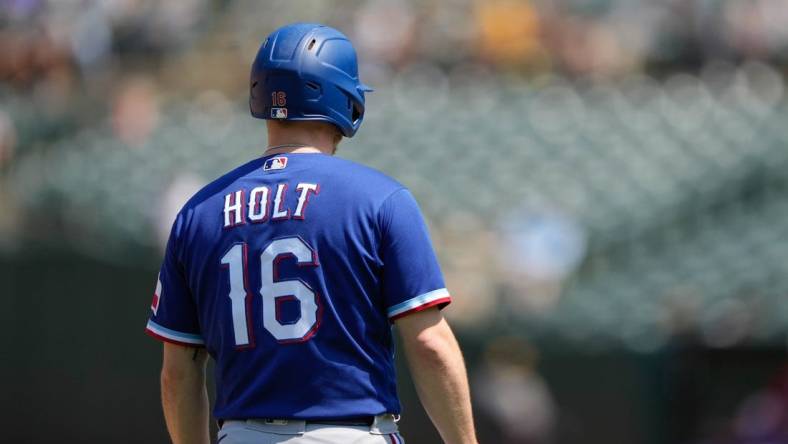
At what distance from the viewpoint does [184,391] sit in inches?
114

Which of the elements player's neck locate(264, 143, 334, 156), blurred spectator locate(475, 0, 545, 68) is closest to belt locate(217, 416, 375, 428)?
player's neck locate(264, 143, 334, 156)

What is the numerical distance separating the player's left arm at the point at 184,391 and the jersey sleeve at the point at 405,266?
1.76 ft

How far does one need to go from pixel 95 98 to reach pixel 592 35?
179 inches

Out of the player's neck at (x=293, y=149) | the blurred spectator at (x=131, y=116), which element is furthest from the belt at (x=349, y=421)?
the blurred spectator at (x=131, y=116)

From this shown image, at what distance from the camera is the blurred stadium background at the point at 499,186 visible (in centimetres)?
852

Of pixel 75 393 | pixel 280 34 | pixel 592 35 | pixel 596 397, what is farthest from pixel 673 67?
pixel 280 34

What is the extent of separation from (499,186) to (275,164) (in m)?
7.54

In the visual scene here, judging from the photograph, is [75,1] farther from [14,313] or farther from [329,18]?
[14,313]

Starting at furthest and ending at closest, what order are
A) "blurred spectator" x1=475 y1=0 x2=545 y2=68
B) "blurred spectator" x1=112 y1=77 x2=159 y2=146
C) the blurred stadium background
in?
"blurred spectator" x1=475 y1=0 x2=545 y2=68 < "blurred spectator" x1=112 y1=77 x2=159 y2=146 < the blurred stadium background

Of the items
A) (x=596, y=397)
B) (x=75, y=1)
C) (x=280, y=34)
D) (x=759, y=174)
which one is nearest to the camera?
(x=280, y=34)

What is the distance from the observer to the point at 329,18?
1166 cm

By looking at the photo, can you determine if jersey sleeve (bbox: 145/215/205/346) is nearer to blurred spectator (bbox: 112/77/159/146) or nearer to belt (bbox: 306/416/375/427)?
belt (bbox: 306/416/375/427)

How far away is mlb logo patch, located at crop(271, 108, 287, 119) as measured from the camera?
111 inches

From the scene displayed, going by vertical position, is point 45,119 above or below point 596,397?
above
